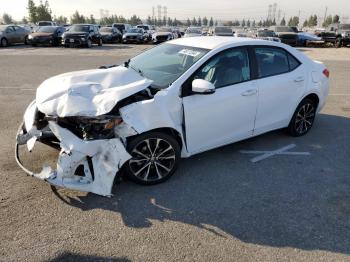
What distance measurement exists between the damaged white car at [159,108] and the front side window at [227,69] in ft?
0.04

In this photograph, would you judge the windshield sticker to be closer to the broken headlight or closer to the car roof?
the car roof

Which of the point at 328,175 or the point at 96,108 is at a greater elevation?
the point at 96,108

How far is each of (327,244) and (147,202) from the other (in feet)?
6.08

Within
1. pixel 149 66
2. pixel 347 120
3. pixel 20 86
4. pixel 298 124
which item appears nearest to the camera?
pixel 149 66

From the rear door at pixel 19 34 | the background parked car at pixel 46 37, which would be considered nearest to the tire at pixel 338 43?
the background parked car at pixel 46 37

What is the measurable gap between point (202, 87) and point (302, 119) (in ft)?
8.39

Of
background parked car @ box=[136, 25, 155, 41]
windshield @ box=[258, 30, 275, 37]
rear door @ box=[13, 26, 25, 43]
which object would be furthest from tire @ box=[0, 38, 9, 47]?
windshield @ box=[258, 30, 275, 37]

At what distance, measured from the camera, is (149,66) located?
4980mm

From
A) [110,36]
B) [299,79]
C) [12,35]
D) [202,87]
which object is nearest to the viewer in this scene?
[202,87]

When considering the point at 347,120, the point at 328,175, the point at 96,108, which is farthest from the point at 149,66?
the point at 347,120

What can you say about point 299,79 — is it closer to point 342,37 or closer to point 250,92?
point 250,92

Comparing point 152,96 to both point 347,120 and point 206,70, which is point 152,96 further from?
point 347,120

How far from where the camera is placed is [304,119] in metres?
5.85

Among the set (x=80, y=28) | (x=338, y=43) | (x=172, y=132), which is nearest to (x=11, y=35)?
(x=80, y=28)
